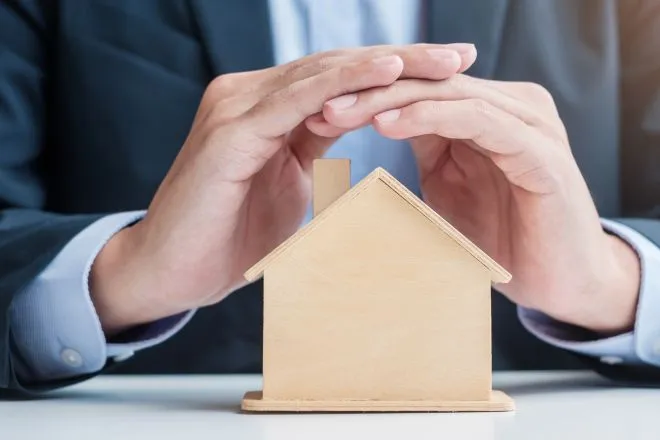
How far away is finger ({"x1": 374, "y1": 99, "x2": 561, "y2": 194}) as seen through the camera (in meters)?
0.73

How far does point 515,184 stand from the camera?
0.80m

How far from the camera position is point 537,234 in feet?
2.68

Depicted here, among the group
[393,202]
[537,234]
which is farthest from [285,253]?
[537,234]

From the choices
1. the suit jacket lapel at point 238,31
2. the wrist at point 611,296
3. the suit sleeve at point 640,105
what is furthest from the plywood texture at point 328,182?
the suit sleeve at point 640,105

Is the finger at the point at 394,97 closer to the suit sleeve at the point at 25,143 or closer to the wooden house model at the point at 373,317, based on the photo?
the wooden house model at the point at 373,317

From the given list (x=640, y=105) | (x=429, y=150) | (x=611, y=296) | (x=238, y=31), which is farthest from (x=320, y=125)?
(x=640, y=105)

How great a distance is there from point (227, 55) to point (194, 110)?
0.09 meters

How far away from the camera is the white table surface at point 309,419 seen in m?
0.60

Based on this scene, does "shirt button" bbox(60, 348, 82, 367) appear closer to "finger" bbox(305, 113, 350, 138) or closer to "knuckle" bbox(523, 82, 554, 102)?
"finger" bbox(305, 113, 350, 138)

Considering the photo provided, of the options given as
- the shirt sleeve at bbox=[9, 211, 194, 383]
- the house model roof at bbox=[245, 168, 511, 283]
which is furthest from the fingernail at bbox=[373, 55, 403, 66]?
the shirt sleeve at bbox=[9, 211, 194, 383]

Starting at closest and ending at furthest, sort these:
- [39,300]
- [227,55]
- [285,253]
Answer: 1. [285,253]
2. [39,300]
3. [227,55]

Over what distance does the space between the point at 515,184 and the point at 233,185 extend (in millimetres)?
235

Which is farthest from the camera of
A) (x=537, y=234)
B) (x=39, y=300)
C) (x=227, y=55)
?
(x=227, y=55)

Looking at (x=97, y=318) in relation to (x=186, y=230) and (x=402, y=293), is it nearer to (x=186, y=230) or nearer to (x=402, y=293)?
(x=186, y=230)
